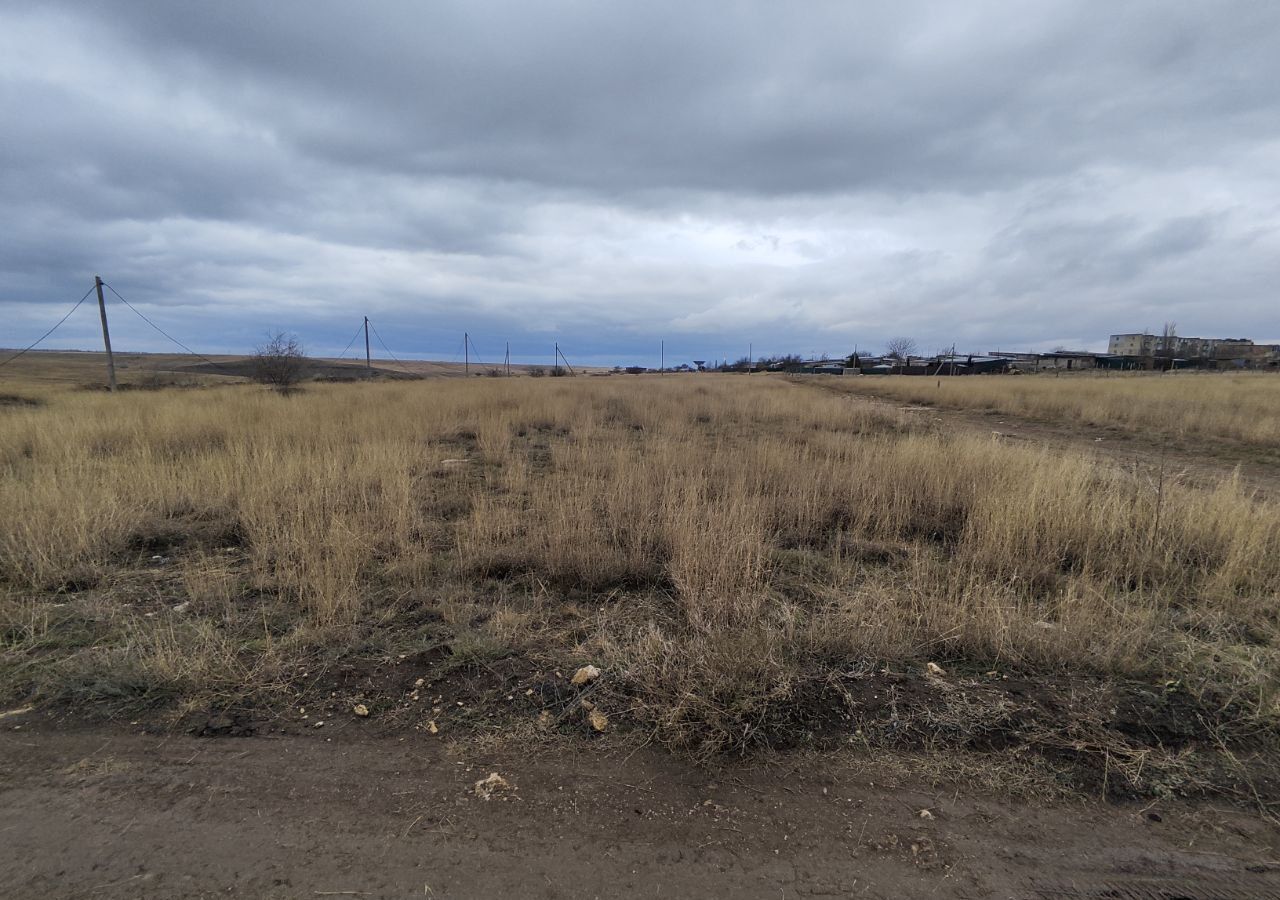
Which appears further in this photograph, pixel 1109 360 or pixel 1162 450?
pixel 1109 360

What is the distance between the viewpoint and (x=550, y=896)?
5.32ft

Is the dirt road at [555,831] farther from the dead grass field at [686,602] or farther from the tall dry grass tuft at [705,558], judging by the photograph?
the tall dry grass tuft at [705,558]

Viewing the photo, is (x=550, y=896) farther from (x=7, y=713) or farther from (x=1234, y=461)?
(x=1234, y=461)

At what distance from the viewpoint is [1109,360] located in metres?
73.3

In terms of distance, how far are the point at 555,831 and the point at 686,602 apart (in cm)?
172

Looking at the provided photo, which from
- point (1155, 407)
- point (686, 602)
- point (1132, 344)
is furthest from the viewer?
point (1132, 344)

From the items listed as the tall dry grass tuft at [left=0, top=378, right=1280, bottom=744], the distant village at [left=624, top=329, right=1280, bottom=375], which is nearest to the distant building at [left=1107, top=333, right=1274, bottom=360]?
the distant village at [left=624, top=329, right=1280, bottom=375]

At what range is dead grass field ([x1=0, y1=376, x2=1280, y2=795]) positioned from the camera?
246 centimetres

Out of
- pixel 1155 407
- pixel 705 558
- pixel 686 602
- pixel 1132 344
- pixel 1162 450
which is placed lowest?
pixel 686 602

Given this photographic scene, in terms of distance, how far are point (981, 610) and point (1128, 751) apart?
107 centimetres

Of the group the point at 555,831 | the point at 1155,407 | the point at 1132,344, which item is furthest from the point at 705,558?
the point at 1132,344

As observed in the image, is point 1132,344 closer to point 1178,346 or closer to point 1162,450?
point 1178,346

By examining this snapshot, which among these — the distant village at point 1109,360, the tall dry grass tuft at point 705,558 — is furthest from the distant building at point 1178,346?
the tall dry grass tuft at point 705,558

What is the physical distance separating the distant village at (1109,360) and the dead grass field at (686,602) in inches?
2107
